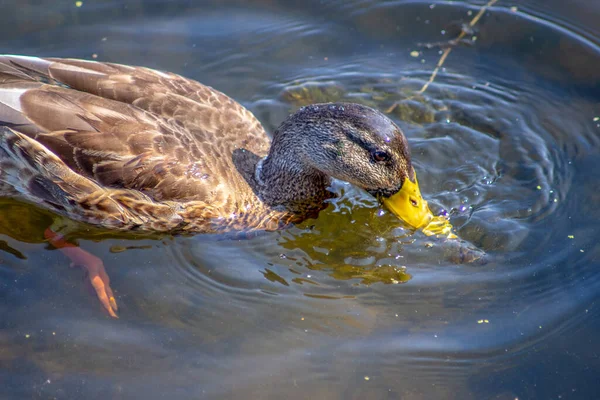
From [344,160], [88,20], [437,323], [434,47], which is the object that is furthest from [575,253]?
[88,20]

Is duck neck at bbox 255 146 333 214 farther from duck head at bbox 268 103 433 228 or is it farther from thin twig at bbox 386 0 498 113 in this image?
thin twig at bbox 386 0 498 113

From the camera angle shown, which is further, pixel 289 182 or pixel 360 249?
pixel 289 182

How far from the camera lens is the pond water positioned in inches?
191

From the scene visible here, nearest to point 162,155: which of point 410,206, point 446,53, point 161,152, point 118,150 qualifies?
point 161,152

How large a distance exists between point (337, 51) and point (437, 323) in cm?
376

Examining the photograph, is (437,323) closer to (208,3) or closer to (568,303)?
(568,303)

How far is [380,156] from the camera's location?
209 inches

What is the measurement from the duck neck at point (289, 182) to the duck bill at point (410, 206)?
2.48 ft

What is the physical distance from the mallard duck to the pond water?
0.29 m

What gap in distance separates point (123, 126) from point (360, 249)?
2230 millimetres

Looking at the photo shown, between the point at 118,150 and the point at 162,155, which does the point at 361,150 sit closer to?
the point at 162,155

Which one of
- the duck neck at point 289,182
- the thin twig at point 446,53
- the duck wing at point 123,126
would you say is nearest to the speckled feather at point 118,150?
the duck wing at point 123,126

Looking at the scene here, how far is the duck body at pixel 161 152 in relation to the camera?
5.35 m

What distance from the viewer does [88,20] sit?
25.3 ft
